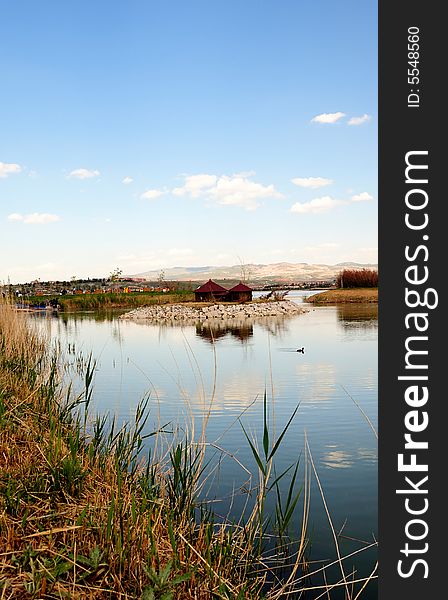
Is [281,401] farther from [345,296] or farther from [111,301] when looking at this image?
[111,301]

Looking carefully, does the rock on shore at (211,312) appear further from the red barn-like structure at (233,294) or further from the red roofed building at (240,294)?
the red roofed building at (240,294)

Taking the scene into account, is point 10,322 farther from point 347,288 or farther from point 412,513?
point 347,288

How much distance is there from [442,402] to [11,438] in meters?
2.86

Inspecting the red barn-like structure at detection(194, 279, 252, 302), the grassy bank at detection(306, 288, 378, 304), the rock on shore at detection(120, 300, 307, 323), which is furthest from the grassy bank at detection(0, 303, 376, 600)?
the grassy bank at detection(306, 288, 378, 304)

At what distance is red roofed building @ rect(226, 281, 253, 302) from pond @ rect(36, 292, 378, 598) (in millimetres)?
20507

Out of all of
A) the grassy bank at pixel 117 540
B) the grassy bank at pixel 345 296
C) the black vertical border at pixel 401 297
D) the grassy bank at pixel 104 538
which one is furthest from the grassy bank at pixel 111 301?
the black vertical border at pixel 401 297

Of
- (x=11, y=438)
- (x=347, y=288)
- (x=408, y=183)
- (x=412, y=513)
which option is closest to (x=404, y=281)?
(x=408, y=183)

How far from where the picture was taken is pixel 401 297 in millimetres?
2793

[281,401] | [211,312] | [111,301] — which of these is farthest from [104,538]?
[111,301]

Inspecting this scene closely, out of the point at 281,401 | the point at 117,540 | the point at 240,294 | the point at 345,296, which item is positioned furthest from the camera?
the point at 345,296

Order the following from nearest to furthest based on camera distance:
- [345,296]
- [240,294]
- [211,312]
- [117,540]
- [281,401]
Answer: [117,540] < [281,401] < [211,312] < [240,294] < [345,296]

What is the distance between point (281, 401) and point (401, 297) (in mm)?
6070

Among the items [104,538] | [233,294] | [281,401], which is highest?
[233,294]

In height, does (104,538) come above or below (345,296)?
below
